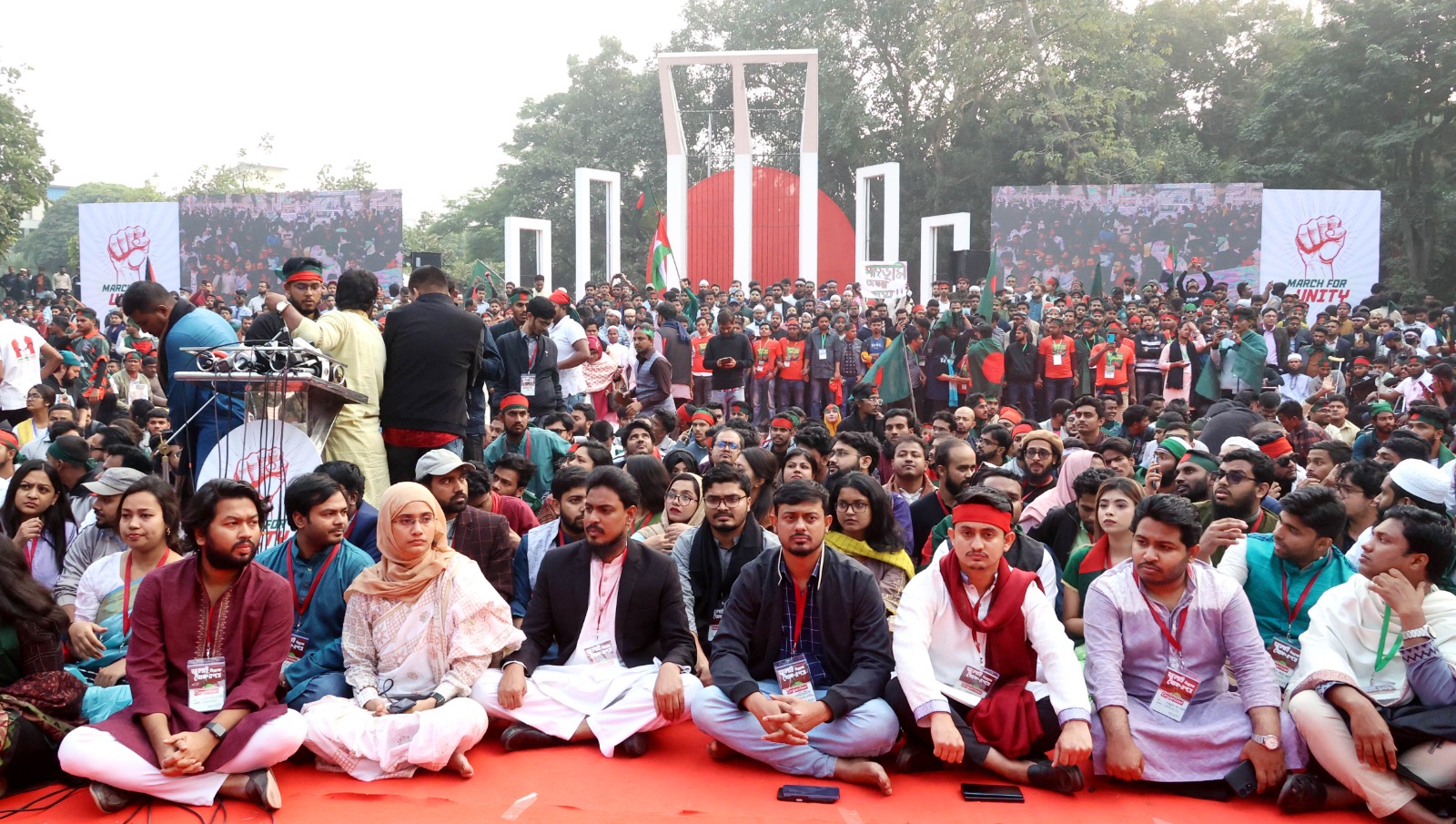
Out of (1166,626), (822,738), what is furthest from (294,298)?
(1166,626)

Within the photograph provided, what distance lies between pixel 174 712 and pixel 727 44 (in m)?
32.5

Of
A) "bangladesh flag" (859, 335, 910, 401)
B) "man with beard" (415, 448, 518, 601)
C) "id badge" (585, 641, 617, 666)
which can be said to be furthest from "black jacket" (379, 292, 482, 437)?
"bangladesh flag" (859, 335, 910, 401)

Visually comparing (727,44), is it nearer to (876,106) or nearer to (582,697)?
(876,106)

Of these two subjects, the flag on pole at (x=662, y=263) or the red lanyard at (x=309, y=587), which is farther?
the flag on pole at (x=662, y=263)

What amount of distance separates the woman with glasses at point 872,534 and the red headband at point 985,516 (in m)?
0.90

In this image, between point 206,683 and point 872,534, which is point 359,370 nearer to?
point 206,683

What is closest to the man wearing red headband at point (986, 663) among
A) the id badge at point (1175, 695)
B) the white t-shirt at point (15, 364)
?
the id badge at point (1175, 695)

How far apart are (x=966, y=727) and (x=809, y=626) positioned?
2.24ft

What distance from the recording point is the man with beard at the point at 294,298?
5.28 m

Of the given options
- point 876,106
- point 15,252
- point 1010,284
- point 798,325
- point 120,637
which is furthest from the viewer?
point 15,252

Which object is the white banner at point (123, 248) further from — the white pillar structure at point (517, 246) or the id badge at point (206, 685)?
the id badge at point (206, 685)

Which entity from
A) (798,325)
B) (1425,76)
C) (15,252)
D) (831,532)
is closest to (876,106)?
(1425,76)

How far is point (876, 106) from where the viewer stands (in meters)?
32.7

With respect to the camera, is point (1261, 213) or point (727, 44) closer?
point (1261, 213)
